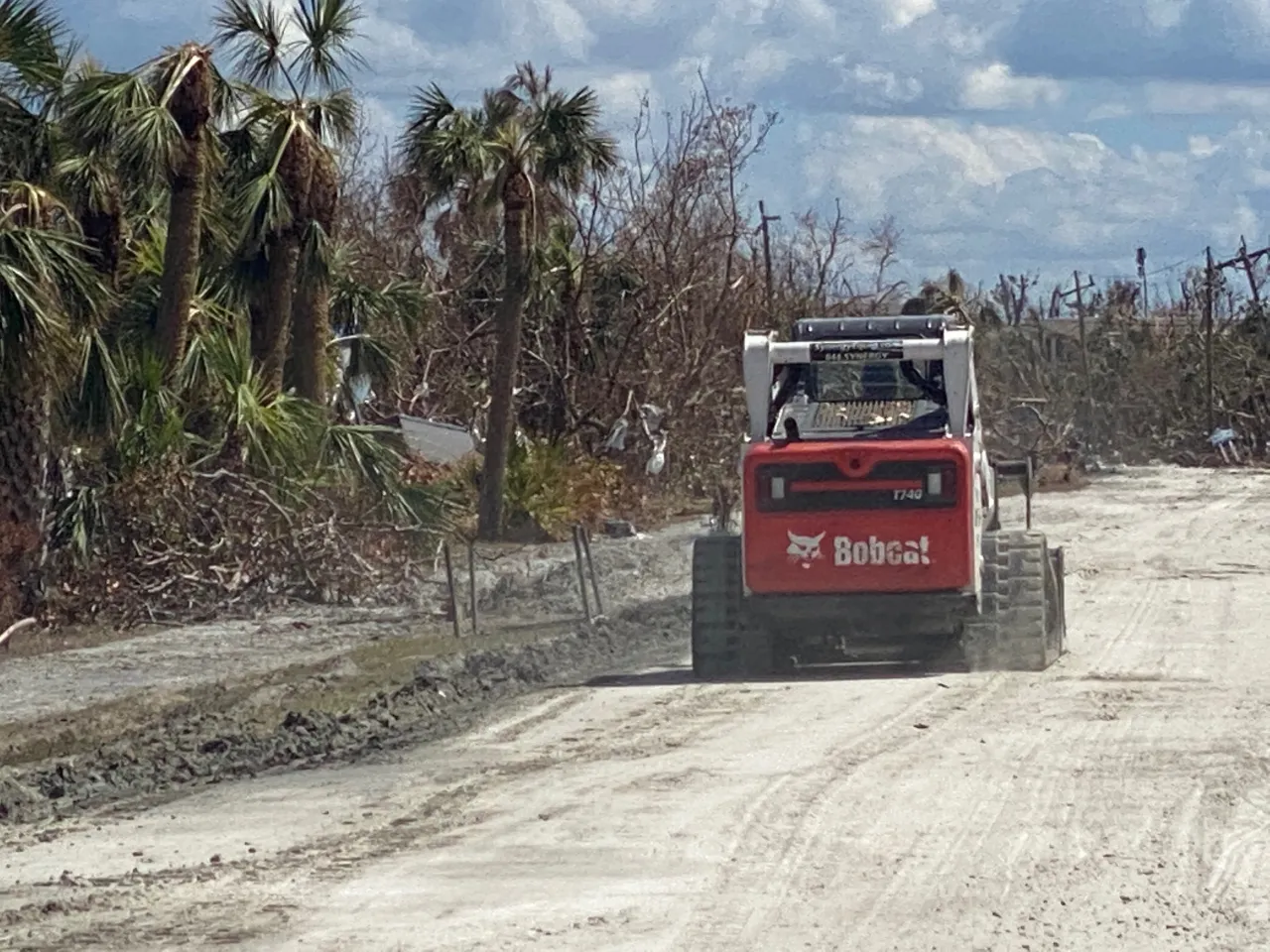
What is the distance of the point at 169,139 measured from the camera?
20.7 m

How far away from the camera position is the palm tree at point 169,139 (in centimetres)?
2047

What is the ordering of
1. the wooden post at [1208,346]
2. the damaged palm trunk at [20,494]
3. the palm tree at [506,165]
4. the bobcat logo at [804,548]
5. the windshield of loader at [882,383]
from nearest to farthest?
the bobcat logo at [804,548] → the windshield of loader at [882,383] → the damaged palm trunk at [20,494] → the palm tree at [506,165] → the wooden post at [1208,346]

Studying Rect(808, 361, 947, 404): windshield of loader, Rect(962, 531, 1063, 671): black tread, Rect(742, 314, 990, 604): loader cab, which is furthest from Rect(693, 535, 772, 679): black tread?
Rect(962, 531, 1063, 671): black tread

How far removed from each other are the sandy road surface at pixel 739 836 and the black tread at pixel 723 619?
885 millimetres

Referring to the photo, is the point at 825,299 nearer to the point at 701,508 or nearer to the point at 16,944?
the point at 701,508

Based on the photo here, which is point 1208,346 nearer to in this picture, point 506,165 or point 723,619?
point 506,165

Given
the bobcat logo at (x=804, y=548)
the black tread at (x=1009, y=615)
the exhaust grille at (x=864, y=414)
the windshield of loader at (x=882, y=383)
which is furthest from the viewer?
the windshield of loader at (x=882, y=383)

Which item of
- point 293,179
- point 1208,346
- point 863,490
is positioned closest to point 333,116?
point 293,179

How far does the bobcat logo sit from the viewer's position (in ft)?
49.1

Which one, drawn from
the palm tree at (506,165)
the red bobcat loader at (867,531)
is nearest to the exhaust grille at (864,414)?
the red bobcat loader at (867,531)

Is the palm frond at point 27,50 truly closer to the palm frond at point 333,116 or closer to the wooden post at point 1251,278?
the palm frond at point 333,116

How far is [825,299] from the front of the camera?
141 feet

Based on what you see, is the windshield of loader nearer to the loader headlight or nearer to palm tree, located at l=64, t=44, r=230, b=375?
the loader headlight

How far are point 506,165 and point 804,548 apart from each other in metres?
13.9
